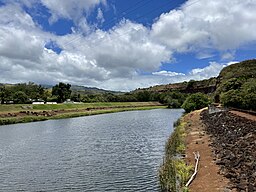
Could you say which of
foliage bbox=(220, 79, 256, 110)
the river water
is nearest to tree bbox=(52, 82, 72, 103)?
foliage bbox=(220, 79, 256, 110)

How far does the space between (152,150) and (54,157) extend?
375 inches

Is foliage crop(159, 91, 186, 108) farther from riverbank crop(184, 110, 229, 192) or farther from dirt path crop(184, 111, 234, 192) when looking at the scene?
dirt path crop(184, 111, 234, 192)

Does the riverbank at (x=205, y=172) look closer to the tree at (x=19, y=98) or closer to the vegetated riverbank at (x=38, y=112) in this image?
the vegetated riverbank at (x=38, y=112)

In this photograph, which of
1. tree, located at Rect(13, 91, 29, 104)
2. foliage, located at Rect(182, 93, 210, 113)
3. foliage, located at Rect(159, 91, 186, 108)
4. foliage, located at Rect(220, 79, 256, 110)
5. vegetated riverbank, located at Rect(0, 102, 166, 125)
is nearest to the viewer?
foliage, located at Rect(220, 79, 256, 110)

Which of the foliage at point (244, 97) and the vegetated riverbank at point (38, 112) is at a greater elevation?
the foliage at point (244, 97)

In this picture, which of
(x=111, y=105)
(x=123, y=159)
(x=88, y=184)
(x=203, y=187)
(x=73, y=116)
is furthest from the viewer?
(x=111, y=105)

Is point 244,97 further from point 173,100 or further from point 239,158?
point 173,100

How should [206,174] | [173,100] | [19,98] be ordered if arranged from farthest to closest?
1. [173,100]
2. [19,98]
3. [206,174]

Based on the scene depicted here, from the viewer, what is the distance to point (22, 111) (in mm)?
81062

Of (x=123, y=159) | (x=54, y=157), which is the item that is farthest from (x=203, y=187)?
(x=54, y=157)

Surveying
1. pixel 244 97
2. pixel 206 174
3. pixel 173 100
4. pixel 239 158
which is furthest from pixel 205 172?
pixel 173 100

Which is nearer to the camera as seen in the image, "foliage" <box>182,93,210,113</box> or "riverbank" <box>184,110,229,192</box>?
"riverbank" <box>184,110,229,192</box>

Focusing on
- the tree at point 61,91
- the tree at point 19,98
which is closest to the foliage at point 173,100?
the tree at point 61,91

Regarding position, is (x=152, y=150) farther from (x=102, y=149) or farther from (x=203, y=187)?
(x=203, y=187)
